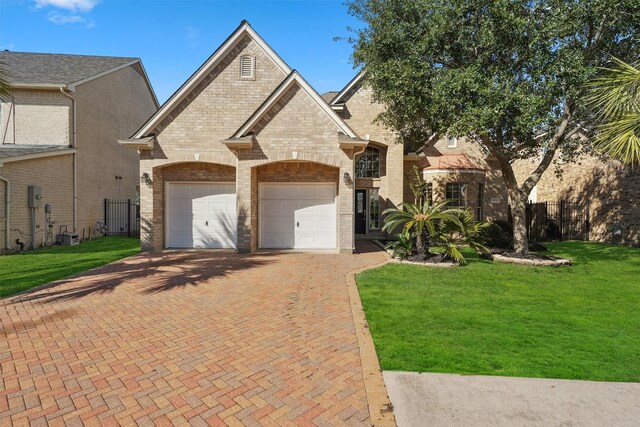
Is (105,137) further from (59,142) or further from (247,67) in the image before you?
(247,67)

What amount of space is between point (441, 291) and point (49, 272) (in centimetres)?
1056

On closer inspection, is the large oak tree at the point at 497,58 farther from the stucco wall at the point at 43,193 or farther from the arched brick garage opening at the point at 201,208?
the stucco wall at the point at 43,193

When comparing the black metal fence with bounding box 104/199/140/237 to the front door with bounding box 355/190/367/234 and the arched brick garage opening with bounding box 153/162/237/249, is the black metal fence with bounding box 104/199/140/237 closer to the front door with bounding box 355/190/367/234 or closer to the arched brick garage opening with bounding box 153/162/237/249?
the arched brick garage opening with bounding box 153/162/237/249

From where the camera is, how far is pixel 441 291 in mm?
7574

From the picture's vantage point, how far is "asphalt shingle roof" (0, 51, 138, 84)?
52.4 ft

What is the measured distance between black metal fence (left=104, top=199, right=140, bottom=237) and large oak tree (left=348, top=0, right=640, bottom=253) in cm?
1655

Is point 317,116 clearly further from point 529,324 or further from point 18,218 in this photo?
point 18,218

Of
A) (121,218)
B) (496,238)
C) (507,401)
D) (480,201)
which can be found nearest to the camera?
(507,401)

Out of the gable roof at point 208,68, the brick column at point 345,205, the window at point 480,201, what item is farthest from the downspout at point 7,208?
the window at point 480,201

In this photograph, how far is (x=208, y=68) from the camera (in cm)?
1323

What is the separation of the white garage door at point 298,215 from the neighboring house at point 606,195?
954 centimetres

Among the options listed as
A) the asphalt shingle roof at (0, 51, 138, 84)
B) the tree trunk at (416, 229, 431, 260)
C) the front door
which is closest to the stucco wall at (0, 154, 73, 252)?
the asphalt shingle roof at (0, 51, 138, 84)

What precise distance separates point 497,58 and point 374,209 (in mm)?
9540

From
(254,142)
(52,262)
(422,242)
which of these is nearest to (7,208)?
(52,262)
